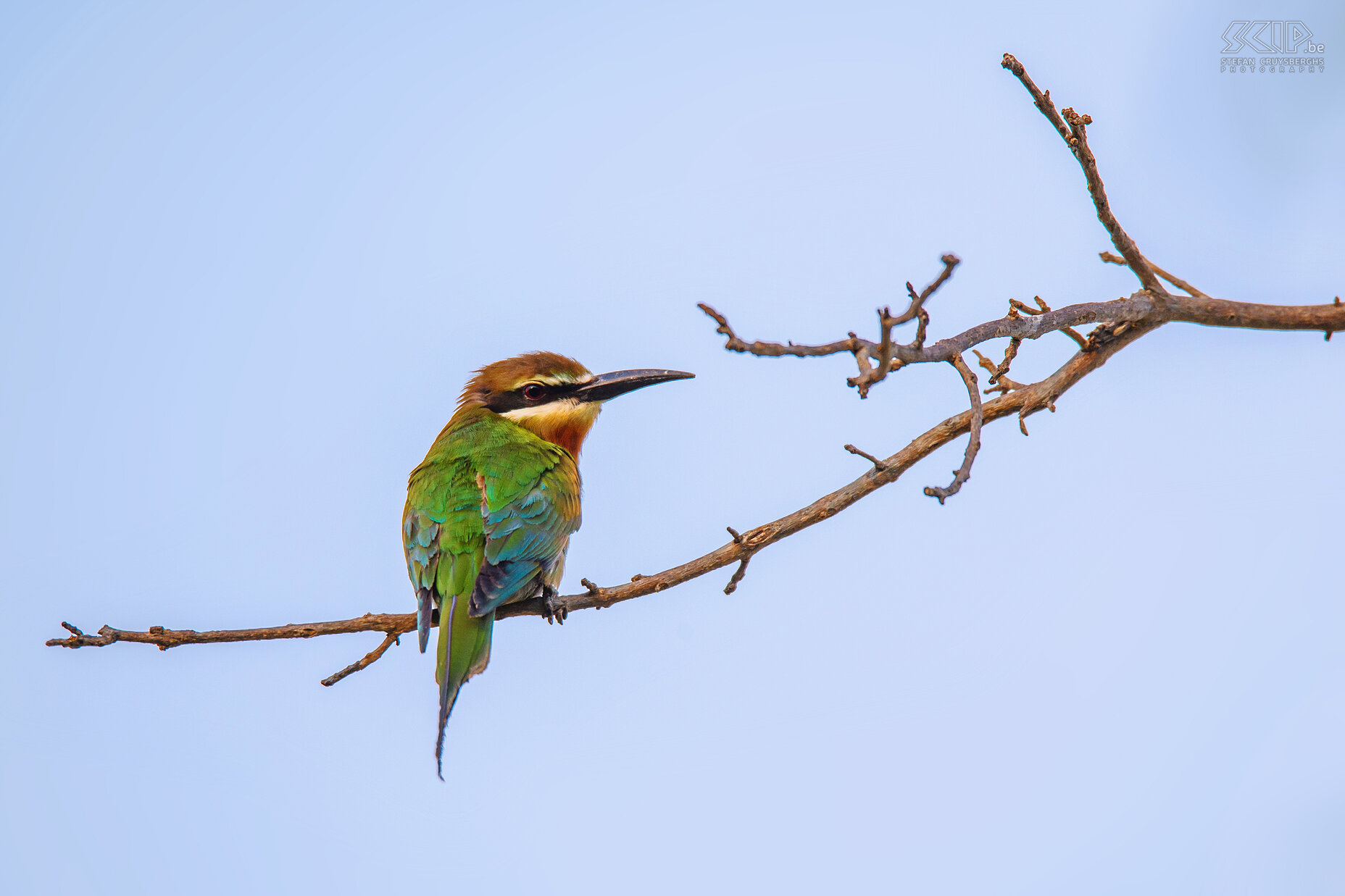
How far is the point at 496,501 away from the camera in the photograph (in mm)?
4281

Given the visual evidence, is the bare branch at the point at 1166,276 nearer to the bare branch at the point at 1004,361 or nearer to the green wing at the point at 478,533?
the bare branch at the point at 1004,361

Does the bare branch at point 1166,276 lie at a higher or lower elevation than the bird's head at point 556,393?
lower

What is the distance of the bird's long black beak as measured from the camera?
530cm

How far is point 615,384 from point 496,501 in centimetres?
123

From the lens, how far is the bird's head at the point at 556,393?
530 cm

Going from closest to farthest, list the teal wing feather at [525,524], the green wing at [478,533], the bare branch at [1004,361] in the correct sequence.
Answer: the bare branch at [1004,361]
the green wing at [478,533]
the teal wing feather at [525,524]

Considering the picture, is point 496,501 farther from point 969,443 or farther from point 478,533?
point 969,443

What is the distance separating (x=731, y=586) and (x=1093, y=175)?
4.64 ft

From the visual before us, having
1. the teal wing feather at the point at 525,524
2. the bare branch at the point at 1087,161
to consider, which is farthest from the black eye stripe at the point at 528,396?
the bare branch at the point at 1087,161

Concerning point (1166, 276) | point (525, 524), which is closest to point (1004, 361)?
point (1166, 276)

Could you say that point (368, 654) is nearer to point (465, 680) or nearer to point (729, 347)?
point (465, 680)

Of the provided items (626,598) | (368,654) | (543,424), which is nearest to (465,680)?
(368,654)

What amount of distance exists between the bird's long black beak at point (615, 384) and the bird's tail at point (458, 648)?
169 centimetres

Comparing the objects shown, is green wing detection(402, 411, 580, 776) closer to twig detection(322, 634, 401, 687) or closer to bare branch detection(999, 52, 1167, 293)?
twig detection(322, 634, 401, 687)
